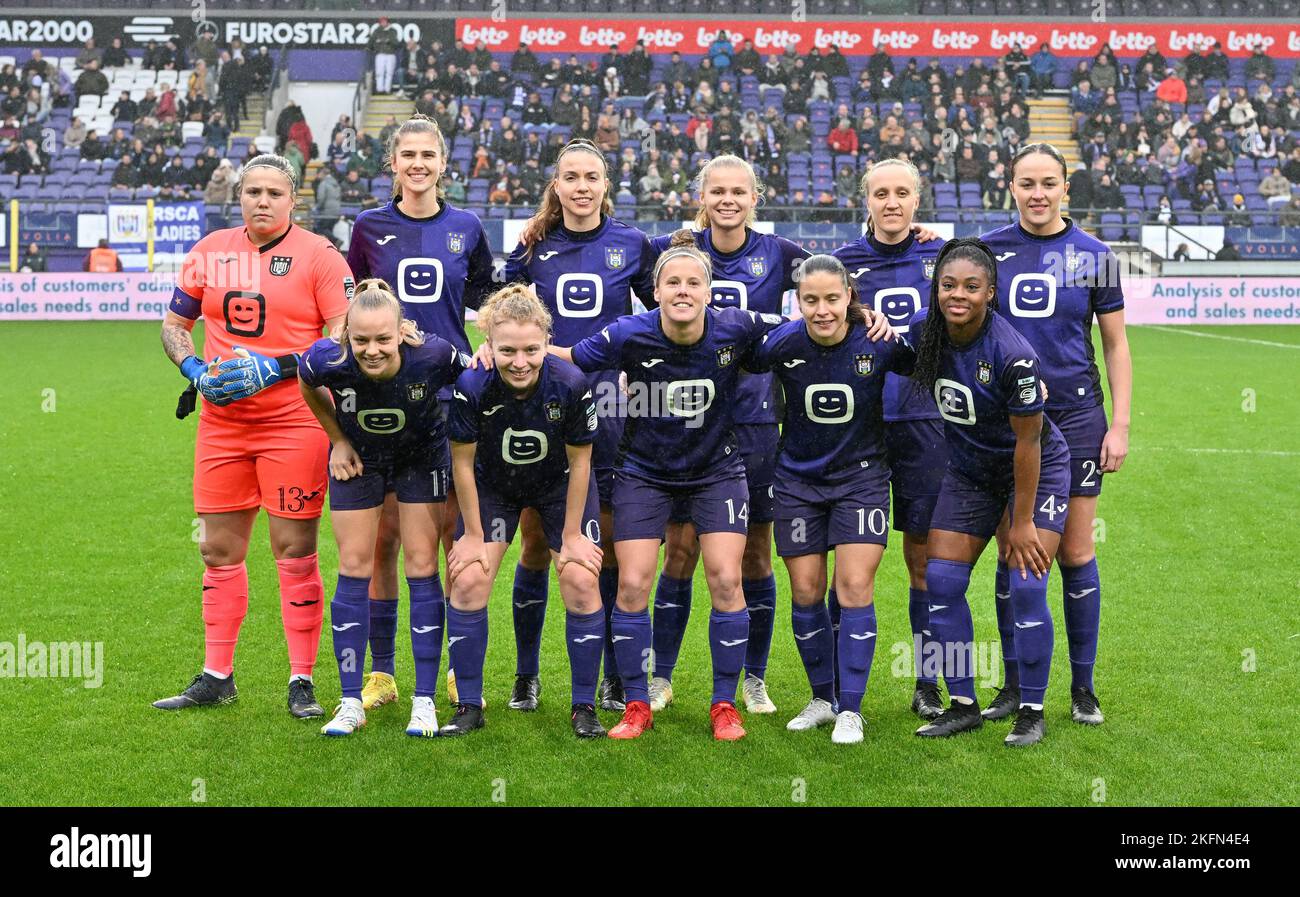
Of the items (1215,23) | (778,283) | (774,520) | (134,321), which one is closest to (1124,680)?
(774,520)

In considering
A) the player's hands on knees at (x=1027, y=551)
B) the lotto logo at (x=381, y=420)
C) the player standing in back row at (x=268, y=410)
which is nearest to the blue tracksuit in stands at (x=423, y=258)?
the player standing in back row at (x=268, y=410)

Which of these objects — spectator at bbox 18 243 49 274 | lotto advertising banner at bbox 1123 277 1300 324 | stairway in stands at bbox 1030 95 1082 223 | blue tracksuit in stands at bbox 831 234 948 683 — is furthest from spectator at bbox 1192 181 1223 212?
blue tracksuit in stands at bbox 831 234 948 683

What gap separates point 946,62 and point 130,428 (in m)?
23.6

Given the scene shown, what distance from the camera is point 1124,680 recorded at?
18.8 feet

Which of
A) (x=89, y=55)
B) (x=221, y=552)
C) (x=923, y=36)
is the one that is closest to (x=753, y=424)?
(x=221, y=552)

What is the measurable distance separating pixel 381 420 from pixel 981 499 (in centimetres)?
218

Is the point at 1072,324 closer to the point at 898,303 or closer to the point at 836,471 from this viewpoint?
the point at 898,303

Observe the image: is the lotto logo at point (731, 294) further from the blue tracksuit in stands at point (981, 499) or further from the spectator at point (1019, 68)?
the spectator at point (1019, 68)

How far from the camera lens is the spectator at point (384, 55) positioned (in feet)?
100

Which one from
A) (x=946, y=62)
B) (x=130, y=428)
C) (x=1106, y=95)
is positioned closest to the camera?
(x=130, y=428)

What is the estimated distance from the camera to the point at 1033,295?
5.13m

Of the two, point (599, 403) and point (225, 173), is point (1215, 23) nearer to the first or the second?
point (225, 173)

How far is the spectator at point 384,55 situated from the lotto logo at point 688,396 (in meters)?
27.2

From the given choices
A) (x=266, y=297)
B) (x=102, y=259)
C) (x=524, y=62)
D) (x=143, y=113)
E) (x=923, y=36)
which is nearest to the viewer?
(x=266, y=297)
